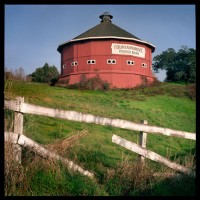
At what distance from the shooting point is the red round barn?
103 ft

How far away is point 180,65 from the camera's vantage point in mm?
23594

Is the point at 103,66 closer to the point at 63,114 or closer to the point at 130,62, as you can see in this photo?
the point at 130,62

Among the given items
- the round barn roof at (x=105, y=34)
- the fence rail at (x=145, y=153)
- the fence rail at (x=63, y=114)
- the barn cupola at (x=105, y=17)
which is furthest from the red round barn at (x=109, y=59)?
the fence rail at (x=63, y=114)

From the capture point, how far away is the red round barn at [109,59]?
31.2m

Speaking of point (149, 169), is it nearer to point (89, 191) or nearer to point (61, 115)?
point (89, 191)

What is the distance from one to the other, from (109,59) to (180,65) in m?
10.2

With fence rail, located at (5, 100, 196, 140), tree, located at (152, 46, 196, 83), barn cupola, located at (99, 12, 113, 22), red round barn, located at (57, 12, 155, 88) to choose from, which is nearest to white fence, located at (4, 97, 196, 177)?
fence rail, located at (5, 100, 196, 140)

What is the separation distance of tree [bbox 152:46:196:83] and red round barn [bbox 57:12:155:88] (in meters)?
5.86

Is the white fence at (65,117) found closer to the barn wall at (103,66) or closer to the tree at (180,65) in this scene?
the tree at (180,65)

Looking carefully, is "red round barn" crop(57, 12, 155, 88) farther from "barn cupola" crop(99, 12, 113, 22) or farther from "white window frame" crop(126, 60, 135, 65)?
"barn cupola" crop(99, 12, 113, 22)

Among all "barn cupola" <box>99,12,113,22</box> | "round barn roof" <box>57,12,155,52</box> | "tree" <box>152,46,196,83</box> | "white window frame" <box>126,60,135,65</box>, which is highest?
"barn cupola" <box>99,12,113,22</box>

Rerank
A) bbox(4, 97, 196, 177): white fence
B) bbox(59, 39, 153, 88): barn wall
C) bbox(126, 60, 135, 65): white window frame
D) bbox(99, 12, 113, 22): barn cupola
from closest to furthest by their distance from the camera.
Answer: bbox(4, 97, 196, 177): white fence
bbox(59, 39, 153, 88): barn wall
bbox(126, 60, 135, 65): white window frame
bbox(99, 12, 113, 22): barn cupola

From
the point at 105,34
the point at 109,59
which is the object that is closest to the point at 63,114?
the point at 109,59
